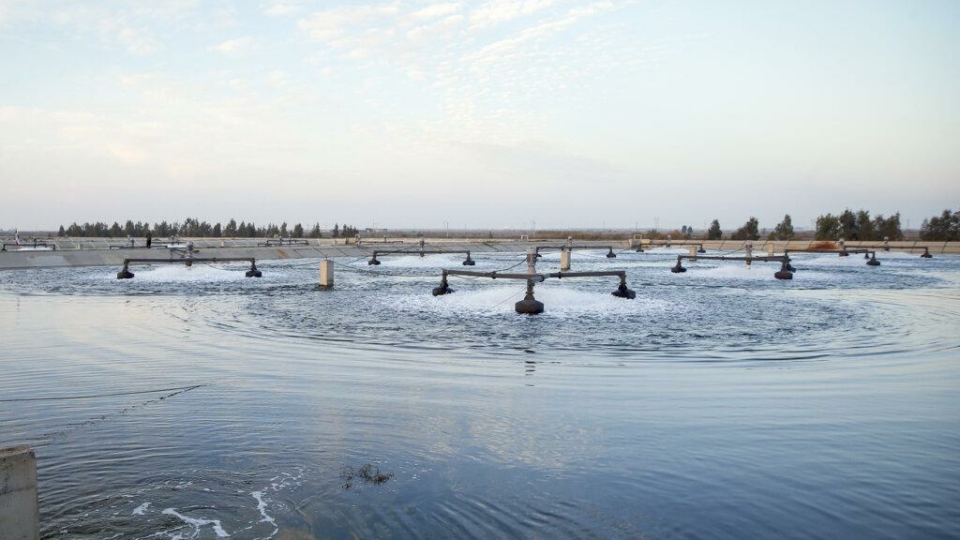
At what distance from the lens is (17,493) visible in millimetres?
3932

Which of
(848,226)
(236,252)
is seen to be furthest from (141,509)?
(848,226)

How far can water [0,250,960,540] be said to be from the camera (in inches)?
205

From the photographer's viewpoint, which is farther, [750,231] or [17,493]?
[750,231]

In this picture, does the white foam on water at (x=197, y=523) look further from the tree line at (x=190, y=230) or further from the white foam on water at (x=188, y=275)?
the tree line at (x=190, y=230)

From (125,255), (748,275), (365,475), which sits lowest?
(748,275)

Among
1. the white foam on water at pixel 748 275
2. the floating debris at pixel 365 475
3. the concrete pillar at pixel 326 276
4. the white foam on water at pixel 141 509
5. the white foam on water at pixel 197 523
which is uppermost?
the concrete pillar at pixel 326 276

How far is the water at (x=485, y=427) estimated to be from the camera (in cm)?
521

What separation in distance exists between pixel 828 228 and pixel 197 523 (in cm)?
9773

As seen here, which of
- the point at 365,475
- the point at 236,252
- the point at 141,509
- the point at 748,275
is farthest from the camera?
the point at 236,252

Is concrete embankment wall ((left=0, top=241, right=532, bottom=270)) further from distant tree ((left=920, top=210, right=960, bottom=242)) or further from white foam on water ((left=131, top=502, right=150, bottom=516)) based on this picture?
distant tree ((left=920, top=210, right=960, bottom=242))

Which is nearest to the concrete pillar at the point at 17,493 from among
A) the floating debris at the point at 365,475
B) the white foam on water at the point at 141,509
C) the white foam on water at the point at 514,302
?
the white foam on water at the point at 141,509

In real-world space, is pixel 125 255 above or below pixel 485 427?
above

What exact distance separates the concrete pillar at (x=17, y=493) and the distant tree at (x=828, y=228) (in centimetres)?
9586

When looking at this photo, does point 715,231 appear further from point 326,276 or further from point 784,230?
point 326,276
